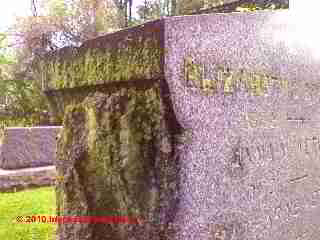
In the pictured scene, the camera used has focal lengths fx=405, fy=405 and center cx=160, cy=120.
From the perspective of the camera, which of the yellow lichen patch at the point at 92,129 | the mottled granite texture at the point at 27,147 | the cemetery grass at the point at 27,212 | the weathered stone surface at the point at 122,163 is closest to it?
the weathered stone surface at the point at 122,163

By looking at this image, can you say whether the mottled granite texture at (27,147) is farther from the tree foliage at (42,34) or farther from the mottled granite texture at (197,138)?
the tree foliage at (42,34)

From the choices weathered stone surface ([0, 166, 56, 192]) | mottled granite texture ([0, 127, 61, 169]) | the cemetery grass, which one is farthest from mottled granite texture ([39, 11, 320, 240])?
mottled granite texture ([0, 127, 61, 169])

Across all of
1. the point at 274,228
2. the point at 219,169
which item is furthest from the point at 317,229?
the point at 219,169

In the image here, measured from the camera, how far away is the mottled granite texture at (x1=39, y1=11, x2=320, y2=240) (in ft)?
6.02

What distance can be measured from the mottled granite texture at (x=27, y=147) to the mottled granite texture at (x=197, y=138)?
13.4 ft

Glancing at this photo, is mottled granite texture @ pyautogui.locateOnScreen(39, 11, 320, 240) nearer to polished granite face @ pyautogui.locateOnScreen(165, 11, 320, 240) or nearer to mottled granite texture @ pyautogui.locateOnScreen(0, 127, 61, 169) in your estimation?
polished granite face @ pyautogui.locateOnScreen(165, 11, 320, 240)

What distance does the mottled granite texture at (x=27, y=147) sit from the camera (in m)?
6.25

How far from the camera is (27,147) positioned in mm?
6469

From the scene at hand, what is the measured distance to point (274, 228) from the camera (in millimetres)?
2340

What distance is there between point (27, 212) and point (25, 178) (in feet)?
5.09

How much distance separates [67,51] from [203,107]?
0.94 meters

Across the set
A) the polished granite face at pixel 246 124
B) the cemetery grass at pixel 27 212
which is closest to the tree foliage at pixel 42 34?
the cemetery grass at pixel 27 212

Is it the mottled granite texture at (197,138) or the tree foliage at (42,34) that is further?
the tree foliage at (42,34)

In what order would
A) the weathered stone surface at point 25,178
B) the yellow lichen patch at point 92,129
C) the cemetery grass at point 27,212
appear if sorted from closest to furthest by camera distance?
the yellow lichen patch at point 92,129 < the cemetery grass at point 27,212 < the weathered stone surface at point 25,178
